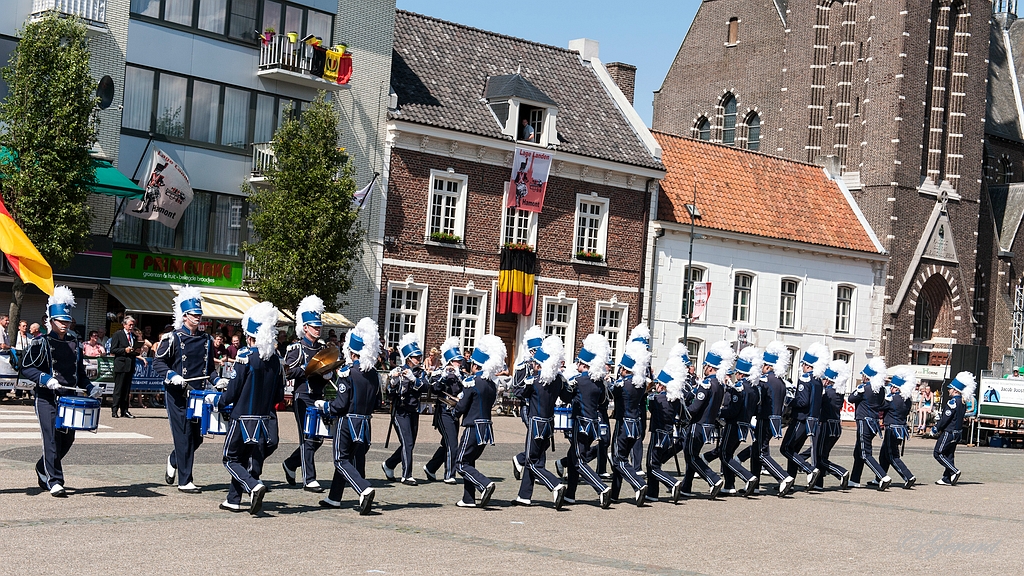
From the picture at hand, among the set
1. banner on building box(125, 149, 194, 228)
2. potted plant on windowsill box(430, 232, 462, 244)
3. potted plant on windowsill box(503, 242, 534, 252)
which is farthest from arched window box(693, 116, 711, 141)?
banner on building box(125, 149, 194, 228)

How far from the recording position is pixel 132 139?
2967cm

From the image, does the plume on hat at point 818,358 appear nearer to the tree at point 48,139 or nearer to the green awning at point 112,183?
the tree at point 48,139

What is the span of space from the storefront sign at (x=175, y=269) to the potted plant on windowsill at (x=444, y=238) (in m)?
5.15

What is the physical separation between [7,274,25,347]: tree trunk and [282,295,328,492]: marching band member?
12.7 metres

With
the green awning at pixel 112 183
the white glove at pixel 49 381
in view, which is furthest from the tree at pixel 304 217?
the white glove at pixel 49 381

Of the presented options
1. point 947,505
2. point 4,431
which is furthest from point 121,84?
point 947,505

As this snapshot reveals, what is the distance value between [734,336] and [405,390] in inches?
1124

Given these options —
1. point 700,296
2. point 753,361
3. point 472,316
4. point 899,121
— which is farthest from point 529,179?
point 899,121

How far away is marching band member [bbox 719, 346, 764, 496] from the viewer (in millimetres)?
16703

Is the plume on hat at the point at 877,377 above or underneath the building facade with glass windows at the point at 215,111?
underneath

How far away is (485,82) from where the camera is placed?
37.0m

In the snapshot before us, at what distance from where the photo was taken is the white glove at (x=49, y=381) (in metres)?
12.4

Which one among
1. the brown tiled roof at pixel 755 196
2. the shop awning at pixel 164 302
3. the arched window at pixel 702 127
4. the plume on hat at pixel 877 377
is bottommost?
the plume on hat at pixel 877 377

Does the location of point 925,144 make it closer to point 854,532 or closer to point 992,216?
point 992,216
